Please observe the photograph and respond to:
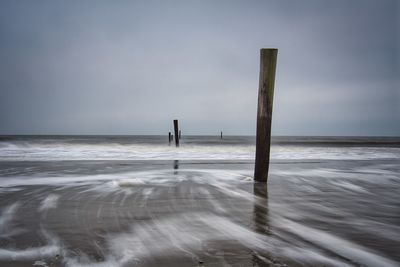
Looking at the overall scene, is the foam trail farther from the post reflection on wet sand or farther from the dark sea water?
the post reflection on wet sand

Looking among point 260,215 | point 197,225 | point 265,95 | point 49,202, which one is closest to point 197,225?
point 197,225

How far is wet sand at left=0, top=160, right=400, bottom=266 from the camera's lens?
279 cm

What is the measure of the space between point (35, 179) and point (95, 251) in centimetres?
565

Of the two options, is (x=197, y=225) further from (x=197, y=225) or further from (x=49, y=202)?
(x=49, y=202)

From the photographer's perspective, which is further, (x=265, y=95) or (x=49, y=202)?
(x=265, y=95)

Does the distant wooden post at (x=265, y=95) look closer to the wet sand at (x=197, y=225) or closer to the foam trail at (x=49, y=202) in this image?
the wet sand at (x=197, y=225)

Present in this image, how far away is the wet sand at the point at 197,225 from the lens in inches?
110

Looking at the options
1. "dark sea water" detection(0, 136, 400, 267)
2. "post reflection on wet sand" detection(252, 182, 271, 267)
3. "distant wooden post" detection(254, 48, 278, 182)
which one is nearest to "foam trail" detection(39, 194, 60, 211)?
"dark sea water" detection(0, 136, 400, 267)

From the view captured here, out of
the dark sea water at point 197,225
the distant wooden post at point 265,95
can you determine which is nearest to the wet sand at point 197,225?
the dark sea water at point 197,225

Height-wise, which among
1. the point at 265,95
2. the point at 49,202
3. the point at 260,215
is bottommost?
the point at 49,202

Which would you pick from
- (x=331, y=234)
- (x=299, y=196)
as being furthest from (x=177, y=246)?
(x=299, y=196)

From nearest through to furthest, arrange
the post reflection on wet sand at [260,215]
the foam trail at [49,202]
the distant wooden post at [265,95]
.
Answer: the post reflection on wet sand at [260,215] → the foam trail at [49,202] → the distant wooden post at [265,95]

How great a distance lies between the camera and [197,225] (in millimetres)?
3850

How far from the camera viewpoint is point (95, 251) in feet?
9.52
